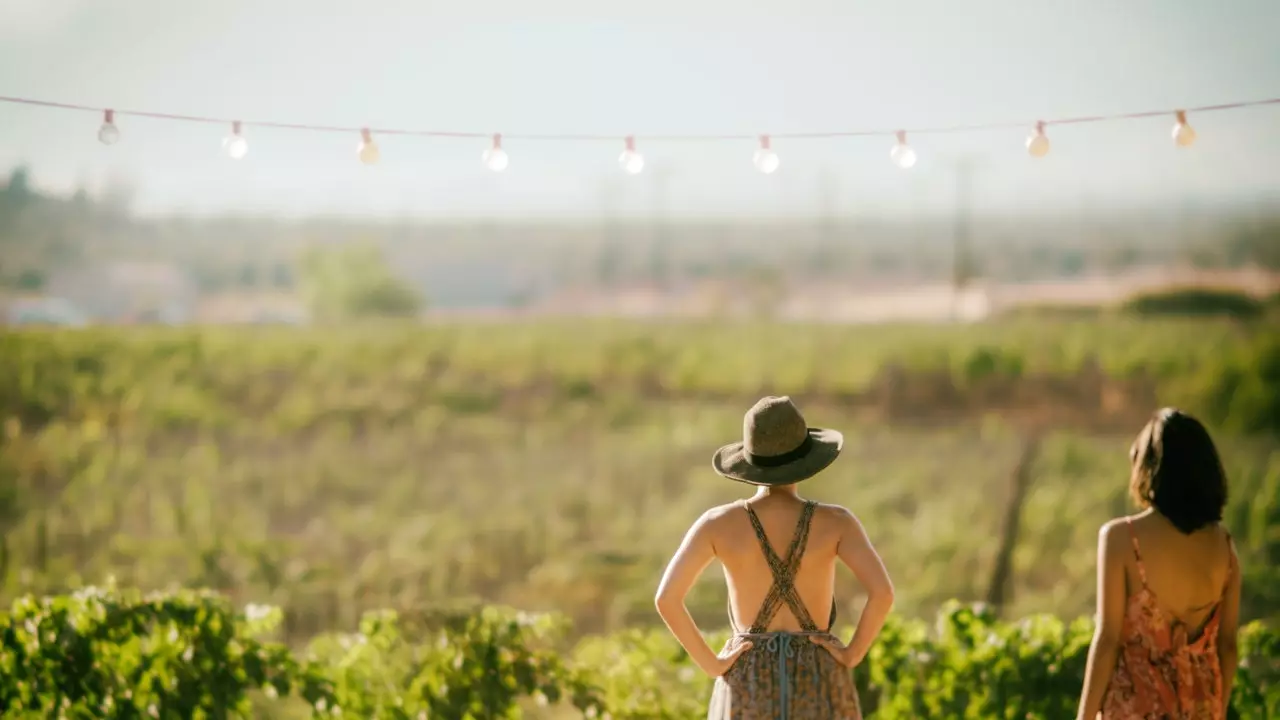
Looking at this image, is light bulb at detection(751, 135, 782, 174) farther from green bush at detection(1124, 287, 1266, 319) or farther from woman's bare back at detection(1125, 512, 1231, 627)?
green bush at detection(1124, 287, 1266, 319)

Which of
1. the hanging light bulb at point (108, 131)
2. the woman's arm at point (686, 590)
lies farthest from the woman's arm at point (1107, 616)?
the hanging light bulb at point (108, 131)

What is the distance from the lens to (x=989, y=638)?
3402mm

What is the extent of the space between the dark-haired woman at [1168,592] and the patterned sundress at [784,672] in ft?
1.73

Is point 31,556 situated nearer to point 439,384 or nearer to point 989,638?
point 439,384

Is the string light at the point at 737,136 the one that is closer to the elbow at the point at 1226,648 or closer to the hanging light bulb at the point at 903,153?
the hanging light bulb at the point at 903,153

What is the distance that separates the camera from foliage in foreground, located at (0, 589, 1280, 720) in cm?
339

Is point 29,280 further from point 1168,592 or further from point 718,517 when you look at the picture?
point 1168,592

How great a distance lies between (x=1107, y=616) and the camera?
220 centimetres

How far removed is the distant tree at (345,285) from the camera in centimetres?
2419

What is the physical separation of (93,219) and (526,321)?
8.38 metres

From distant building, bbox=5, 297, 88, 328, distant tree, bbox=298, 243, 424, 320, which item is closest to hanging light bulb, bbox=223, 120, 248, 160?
distant building, bbox=5, 297, 88, 328

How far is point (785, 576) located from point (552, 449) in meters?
14.2

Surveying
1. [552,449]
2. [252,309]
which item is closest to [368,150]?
[552,449]

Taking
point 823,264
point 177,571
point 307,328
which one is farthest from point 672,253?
point 177,571
